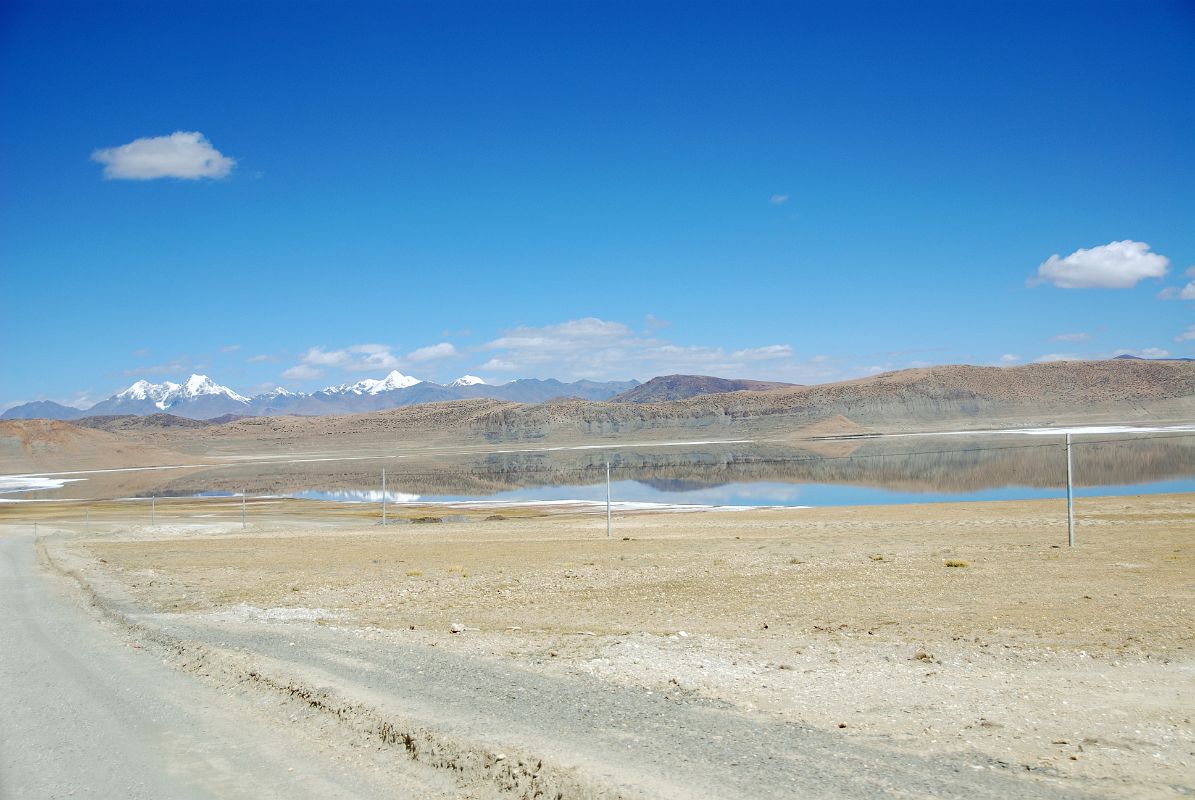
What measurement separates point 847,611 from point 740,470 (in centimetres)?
6196

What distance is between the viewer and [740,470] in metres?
74.9

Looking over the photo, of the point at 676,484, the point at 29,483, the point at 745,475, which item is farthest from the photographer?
the point at 29,483

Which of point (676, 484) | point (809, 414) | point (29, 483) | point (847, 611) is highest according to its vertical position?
point (809, 414)

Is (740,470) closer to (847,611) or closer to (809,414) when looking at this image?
(847,611)

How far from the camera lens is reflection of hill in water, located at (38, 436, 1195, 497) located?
58.6 metres

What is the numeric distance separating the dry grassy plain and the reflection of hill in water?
2855 centimetres

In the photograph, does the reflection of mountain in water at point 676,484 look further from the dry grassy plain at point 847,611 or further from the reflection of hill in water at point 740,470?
the dry grassy plain at point 847,611

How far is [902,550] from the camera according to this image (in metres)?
21.8

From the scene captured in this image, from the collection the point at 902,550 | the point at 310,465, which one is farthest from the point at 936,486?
the point at 310,465

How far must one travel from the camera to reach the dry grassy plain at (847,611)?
775 centimetres

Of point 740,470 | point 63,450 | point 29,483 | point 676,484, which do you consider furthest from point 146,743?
point 63,450

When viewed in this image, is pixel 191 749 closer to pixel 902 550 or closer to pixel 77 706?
pixel 77 706

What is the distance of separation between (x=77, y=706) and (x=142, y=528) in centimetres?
3668

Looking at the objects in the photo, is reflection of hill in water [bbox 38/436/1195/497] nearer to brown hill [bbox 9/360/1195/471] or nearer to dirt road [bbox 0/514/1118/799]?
brown hill [bbox 9/360/1195/471]
